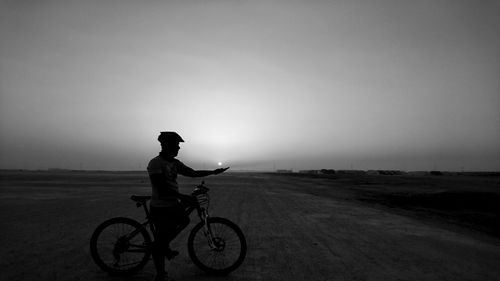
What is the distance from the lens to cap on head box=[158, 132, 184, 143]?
5312 millimetres

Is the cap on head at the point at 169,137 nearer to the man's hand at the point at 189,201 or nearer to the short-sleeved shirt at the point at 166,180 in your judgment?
the short-sleeved shirt at the point at 166,180

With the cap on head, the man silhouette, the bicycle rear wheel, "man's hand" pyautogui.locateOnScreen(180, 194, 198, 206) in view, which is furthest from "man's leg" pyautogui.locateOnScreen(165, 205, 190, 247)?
the cap on head

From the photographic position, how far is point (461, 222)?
1327 centimetres

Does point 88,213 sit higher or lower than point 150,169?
lower

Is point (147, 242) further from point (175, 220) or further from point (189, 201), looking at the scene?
point (189, 201)

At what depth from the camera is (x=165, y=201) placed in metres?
5.31

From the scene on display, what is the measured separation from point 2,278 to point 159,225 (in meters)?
2.80

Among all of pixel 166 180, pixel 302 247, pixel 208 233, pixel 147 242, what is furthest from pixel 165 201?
pixel 302 247

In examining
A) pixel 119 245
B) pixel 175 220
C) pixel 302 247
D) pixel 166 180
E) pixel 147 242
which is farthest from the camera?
pixel 302 247

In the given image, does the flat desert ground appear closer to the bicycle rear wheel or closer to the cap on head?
the bicycle rear wheel

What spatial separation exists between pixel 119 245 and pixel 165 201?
1.28 metres

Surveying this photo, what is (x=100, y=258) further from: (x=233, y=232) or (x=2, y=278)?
(x=233, y=232)

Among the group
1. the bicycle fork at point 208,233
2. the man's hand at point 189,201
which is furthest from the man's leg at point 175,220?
the bicycle fork at point 208,233

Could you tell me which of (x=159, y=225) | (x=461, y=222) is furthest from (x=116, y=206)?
(x=461, y=222)
